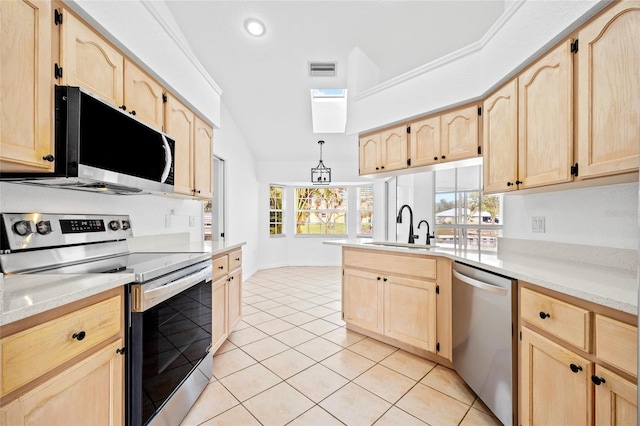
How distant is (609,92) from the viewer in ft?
4.13

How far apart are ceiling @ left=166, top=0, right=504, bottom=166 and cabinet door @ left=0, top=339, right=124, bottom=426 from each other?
3.24 metres

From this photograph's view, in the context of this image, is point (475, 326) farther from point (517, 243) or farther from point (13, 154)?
point (13, 154)

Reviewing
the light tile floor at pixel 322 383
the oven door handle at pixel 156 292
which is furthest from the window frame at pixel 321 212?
the oven door handle at pixel 156 292

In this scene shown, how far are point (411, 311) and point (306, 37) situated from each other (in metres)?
3.15

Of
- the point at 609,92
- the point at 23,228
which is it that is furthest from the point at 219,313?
the point at 609,92

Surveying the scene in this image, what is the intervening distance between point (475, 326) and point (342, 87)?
11.4ft

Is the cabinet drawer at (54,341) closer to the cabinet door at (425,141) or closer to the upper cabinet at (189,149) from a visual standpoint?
the upper cabinet at (189,149)

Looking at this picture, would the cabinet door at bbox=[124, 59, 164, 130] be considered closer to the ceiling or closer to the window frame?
the ceiling

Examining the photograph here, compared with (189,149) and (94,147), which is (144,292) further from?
(189,149)

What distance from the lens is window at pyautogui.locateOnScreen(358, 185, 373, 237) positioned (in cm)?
615

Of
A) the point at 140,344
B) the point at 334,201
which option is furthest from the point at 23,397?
the point at 334,201

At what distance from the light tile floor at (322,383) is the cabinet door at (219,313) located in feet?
0.61

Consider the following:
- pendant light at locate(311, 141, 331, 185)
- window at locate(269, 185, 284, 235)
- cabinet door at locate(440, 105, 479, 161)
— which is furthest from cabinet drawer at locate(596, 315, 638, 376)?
window at locate(269, 185, 284, 235)

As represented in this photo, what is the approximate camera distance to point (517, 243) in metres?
2.15
